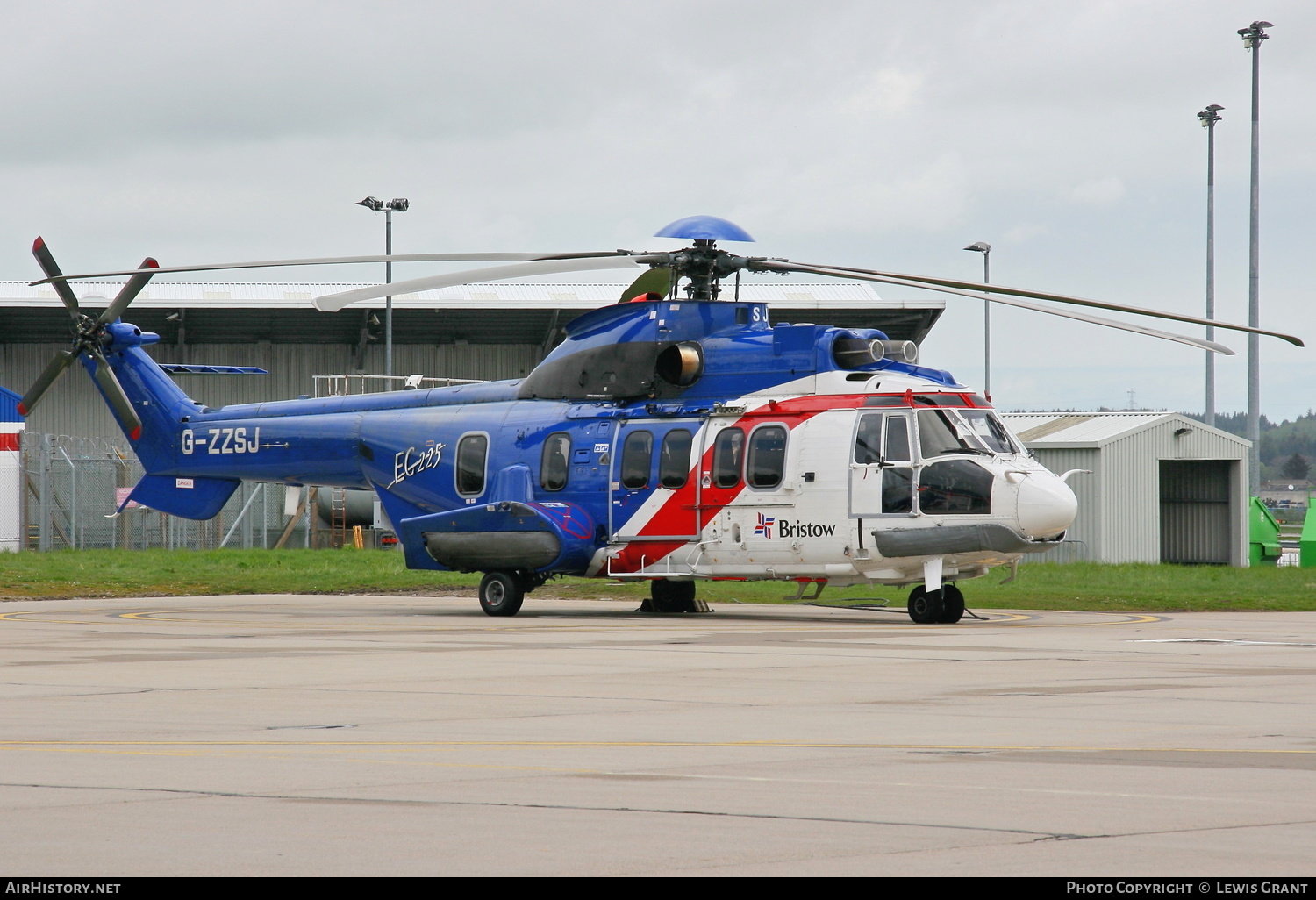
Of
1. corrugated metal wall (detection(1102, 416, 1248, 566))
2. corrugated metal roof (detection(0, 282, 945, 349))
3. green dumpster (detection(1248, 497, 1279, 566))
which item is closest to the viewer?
corrugated metal wall (detection(1102, 416, 1248, 566))

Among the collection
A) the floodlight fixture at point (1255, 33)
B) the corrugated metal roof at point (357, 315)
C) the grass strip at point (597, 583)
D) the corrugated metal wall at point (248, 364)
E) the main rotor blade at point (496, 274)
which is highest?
the floodlight fixture at point (1255, 33)

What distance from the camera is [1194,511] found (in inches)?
1925

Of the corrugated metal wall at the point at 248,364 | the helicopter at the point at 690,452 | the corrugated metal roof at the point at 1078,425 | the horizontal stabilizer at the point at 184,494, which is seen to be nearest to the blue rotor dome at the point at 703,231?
the helicopter at the point at 690,452

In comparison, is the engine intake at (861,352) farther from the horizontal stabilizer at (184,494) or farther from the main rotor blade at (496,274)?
the horizontal stabilizer at (184,494)

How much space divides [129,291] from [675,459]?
9.65m

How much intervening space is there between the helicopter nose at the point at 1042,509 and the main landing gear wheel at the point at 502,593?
723 centimetres

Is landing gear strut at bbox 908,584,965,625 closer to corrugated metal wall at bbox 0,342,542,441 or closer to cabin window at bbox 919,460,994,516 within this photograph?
cabin window at bbox 919,460,994,516

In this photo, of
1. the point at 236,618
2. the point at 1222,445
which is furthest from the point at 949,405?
the point at 1222,445

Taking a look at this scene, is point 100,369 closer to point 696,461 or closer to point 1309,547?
point 696,461

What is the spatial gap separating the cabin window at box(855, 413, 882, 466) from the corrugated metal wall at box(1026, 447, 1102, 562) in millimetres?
22512

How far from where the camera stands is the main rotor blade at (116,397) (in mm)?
27000

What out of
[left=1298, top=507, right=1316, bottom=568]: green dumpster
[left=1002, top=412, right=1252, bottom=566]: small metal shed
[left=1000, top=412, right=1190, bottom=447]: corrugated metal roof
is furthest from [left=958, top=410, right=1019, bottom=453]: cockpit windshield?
[left=1298, top=507, right=1316, bottom=568]: green dumpster

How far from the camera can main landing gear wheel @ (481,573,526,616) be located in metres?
22.6
